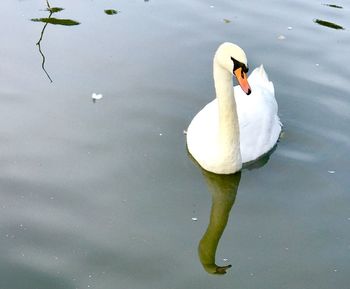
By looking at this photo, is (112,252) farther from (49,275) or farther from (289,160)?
(289,160)

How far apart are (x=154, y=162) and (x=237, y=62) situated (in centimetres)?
118

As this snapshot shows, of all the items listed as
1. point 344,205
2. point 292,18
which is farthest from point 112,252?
point 292,18

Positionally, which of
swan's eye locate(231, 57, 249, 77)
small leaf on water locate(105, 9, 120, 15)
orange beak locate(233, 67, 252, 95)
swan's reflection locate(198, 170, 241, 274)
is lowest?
swan's reflection locate(198, 170, 241, 274)

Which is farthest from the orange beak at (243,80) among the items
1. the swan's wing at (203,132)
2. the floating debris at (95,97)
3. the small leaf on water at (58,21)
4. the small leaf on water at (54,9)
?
the small leaf on water at (54,9)

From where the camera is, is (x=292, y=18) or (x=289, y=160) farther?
(x=292, y=18)

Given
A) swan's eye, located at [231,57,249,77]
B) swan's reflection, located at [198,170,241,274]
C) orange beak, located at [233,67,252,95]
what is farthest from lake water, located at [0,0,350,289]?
swan's eye, located at [231,57,249,77]

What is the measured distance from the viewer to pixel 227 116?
5.99m

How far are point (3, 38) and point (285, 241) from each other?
170 inches

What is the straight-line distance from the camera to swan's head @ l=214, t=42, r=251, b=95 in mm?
5684

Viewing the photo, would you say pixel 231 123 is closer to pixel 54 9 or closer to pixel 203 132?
pixel 203 132

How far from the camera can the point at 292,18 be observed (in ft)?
30.8

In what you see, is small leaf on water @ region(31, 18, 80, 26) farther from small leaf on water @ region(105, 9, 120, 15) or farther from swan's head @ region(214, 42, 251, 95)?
swan's head @ region(214, 42, 251, 95)

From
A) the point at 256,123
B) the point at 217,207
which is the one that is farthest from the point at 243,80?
the point at 217,207

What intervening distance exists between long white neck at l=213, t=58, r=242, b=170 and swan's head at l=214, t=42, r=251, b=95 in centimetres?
14
